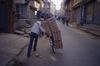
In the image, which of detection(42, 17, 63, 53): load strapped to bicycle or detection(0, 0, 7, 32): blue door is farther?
detection(0, 0, 7, 32): blue door

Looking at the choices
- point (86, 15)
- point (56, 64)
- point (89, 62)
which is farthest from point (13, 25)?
point (86, 15)

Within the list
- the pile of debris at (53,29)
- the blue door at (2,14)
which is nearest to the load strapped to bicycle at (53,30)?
the pile of debris at (53,29)

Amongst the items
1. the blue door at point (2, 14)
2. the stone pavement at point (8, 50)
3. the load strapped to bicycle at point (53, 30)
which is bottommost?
the stone pavement at point (8, 50)

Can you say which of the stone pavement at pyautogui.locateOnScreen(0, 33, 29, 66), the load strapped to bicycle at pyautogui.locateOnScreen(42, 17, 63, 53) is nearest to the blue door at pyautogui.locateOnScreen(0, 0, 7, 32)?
the stone pavement at pyautogui.locateOnScreen(0, 33, 29, 66)

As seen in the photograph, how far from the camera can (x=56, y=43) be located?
548 cm

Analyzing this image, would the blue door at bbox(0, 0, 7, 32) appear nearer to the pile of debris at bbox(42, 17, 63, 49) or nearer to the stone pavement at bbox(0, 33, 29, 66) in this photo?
the stone pavement at bbox(0, 33, 29, 66)

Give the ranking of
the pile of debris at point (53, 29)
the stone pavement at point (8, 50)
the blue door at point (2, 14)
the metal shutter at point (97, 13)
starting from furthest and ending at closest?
the metal shutter at point (97, 13) < the blue door at point (2, 14) < the pile of debris at point (53, 29) < the stone pavement at point (8, 50)

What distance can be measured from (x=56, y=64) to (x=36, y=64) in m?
0.78

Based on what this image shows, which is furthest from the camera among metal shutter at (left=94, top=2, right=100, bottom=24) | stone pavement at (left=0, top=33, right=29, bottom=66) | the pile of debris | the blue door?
metal shutter at (left=94, top=2, right=100, bottom=24)

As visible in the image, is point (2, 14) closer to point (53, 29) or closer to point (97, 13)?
point (53, 29)

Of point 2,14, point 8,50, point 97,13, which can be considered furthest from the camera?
point 97,13

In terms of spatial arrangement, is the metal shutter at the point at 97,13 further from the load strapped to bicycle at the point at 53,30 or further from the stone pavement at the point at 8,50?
the stone pavement at the point at 8,50

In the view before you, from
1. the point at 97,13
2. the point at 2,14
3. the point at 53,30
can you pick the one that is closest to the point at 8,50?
the point at 53,30

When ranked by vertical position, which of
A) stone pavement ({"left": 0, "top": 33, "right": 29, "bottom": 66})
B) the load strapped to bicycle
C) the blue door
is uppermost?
the blue door
